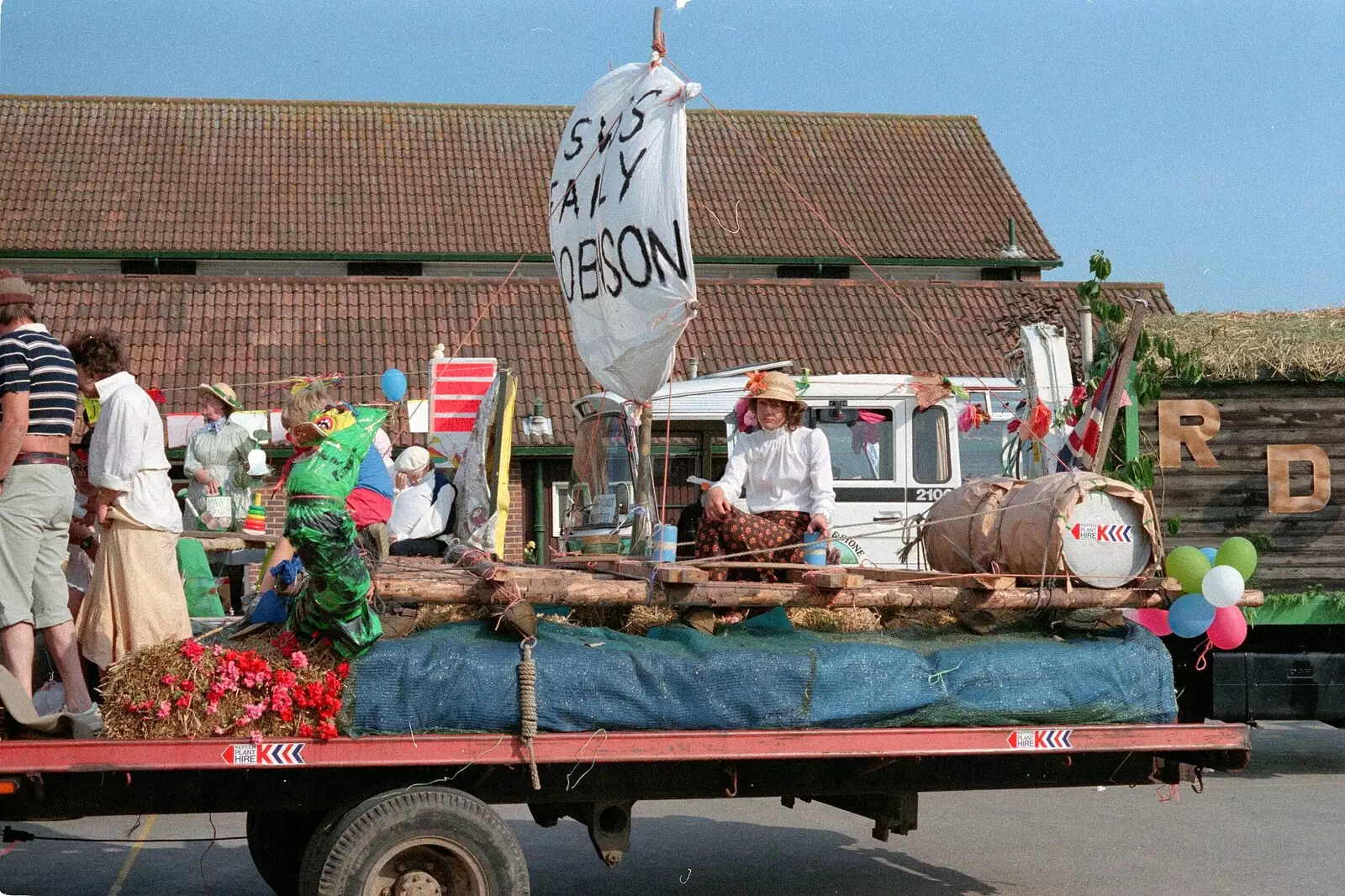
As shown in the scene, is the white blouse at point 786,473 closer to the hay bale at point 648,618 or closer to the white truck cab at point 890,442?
the hay bale at point 648,618

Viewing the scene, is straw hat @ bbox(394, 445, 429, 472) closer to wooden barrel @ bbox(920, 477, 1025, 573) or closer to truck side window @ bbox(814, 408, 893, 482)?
truck side window @ bbox(814, 408, 893, 482)

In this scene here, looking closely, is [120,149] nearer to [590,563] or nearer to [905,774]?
[590,563]

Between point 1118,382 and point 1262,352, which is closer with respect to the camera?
point 1118,382

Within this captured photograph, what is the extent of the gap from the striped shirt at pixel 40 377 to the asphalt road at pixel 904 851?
181 centimetres

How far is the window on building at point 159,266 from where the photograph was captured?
23875 mm

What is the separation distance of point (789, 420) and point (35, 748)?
12.9 ft

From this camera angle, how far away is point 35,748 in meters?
4.84

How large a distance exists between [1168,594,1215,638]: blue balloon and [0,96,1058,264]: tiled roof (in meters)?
18.6

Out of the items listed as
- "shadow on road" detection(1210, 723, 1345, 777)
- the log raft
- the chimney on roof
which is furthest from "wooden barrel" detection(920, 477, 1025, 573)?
the chimney on roof

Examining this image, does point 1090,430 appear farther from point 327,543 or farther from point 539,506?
point 539,506

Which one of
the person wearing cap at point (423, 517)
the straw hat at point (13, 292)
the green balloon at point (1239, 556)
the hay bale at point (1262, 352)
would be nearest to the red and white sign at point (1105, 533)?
the green balloon at point (1239, 556)

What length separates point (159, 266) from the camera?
23.9 metres

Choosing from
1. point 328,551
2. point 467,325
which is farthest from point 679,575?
point 467,325

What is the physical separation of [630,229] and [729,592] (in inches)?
118
